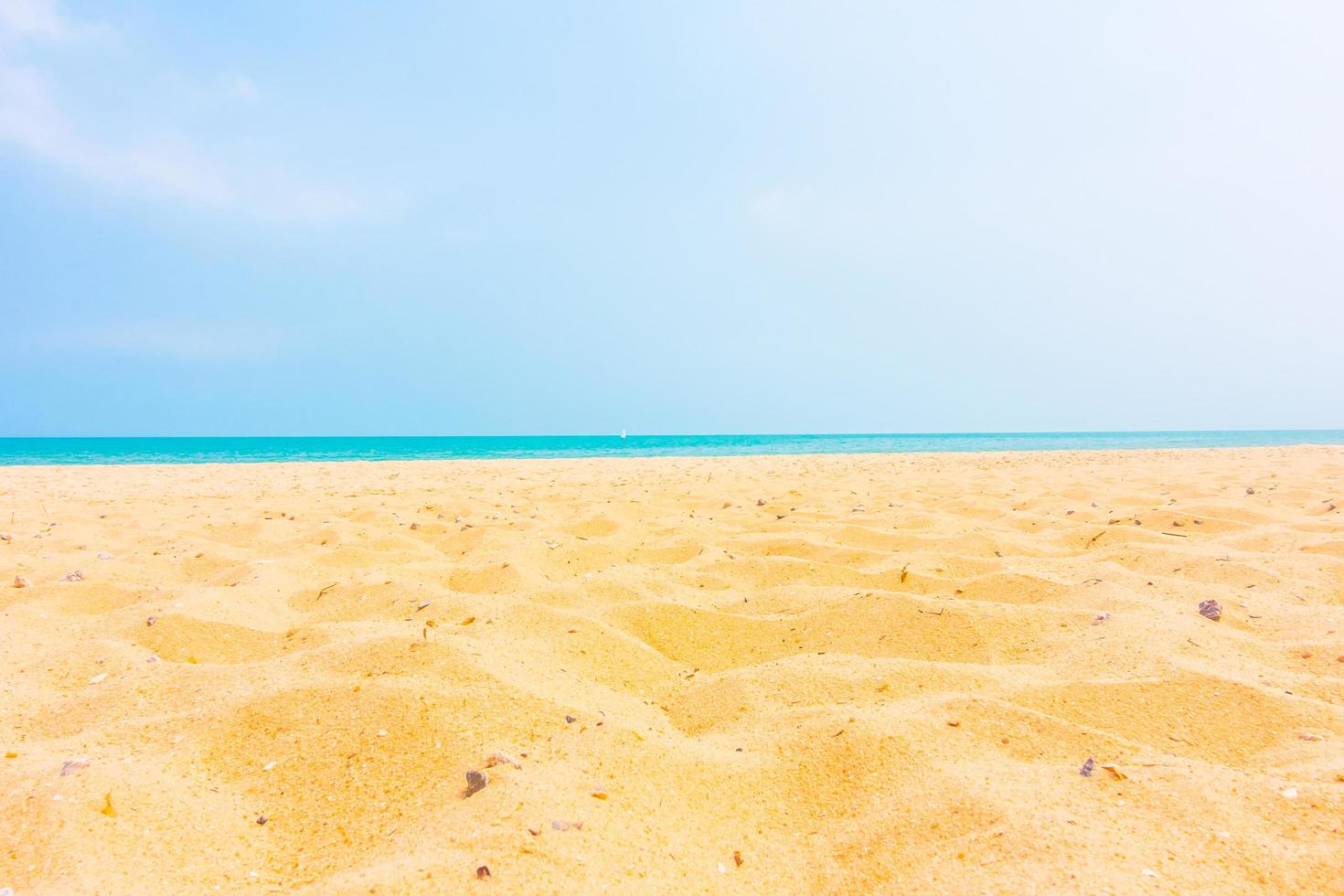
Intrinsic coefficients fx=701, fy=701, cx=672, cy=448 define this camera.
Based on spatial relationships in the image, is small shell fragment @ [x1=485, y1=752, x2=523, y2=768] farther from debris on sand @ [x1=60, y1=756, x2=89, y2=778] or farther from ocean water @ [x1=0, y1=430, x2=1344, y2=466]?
ocean water @ [x1=0, y1=430, x2=1344, y2=466]

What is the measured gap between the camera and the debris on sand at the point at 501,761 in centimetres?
144

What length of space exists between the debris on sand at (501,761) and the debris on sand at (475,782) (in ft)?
0.18

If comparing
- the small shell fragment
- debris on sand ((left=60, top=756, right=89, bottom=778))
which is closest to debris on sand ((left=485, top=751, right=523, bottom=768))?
the small shell fragment

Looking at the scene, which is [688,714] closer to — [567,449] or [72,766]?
[72,766]

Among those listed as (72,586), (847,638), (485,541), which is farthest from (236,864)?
(485,541)

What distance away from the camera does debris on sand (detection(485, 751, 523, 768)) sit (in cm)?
144

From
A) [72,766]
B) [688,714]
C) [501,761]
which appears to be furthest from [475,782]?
[72,766]

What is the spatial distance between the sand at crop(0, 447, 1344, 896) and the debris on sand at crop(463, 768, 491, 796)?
26mm

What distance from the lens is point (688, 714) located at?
5.99ft

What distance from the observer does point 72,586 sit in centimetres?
281

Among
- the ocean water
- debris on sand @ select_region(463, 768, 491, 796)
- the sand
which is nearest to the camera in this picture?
the sand

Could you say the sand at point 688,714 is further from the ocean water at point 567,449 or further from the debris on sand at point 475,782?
the ocean water at point 567,449

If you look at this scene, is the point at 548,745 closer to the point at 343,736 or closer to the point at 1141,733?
the point at 343,736

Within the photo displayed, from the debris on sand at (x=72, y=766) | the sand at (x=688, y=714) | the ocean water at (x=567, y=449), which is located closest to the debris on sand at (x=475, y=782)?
the sand at (x=688, y=714)
